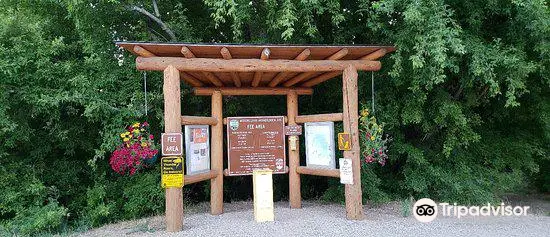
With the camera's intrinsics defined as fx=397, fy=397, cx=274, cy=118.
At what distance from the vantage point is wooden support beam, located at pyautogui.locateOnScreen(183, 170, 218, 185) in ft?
19.9

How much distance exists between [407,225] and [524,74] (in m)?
3.23

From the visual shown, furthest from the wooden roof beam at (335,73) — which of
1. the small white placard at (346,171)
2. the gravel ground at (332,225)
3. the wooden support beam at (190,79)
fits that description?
the gravel ground at (332,225)

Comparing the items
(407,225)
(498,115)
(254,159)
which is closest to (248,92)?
(254,159)

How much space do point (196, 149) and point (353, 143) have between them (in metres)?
2.51

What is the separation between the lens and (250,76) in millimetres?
6953

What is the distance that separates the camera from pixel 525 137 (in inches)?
346

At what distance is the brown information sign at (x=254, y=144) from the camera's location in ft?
23.4

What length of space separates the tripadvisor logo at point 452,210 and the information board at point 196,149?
362 cm

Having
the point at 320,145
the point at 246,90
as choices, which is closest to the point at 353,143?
the point at 320,145

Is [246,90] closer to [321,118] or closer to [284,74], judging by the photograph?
[284,74]

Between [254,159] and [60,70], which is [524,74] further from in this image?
[60,70]

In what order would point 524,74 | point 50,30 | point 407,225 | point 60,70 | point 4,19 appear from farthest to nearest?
point 50,30, point 60,70, point 4,19, point 524,74, point 407,225

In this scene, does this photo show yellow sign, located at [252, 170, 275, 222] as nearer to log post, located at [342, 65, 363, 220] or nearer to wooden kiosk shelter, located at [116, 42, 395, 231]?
wooden kiosk shelter, located at [116, 42, 395, 231]

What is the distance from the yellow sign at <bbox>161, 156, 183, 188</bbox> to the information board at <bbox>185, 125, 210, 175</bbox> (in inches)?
23.7
